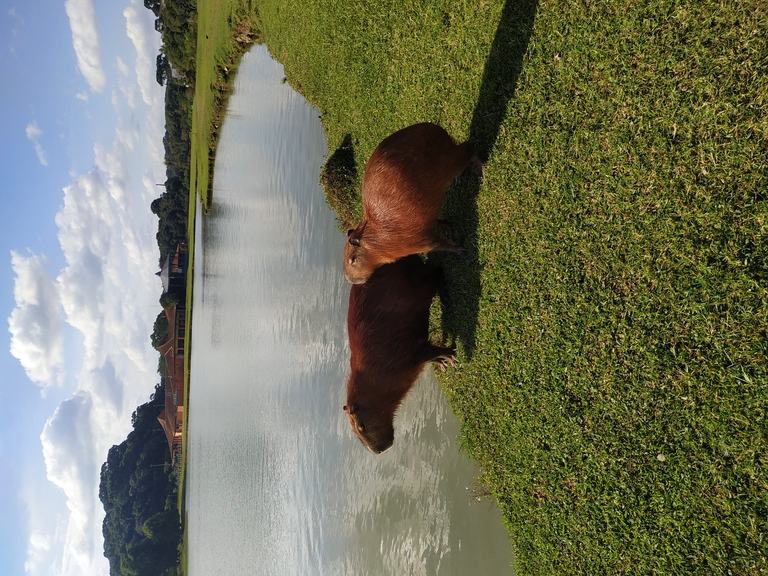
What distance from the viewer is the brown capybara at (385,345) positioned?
386 centimetres

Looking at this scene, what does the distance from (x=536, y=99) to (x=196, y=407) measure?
1889 centimetres

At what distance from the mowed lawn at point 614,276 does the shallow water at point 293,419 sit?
869mm

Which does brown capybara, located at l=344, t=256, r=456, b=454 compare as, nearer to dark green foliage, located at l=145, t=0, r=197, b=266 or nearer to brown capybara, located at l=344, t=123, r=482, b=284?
brown capybara, located at l=344, t=123, r=482, b=284

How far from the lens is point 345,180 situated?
20.5 ft

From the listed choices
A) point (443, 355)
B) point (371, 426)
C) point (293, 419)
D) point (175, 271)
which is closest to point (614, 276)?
point (443, 355)

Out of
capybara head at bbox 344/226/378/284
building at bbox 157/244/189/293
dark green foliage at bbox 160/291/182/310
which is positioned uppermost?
capybara head at bbox 344/226/378/284

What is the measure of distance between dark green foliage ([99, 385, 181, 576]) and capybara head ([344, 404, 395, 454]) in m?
31.5

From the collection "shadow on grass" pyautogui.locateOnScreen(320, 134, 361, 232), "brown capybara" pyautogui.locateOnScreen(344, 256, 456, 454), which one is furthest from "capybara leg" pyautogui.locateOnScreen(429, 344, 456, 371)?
"shadow on grass" pyautogui.locateOnScreen(320, 134, 361, 232)

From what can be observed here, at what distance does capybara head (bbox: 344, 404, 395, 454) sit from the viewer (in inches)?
155

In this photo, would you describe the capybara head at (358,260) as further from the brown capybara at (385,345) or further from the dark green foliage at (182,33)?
the dark green foliage at (182,33)

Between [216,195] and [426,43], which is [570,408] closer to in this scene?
[426,43]

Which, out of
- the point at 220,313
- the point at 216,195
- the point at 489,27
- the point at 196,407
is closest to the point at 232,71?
the point at 216,195

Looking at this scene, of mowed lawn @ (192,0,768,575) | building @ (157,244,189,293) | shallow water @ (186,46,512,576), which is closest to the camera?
mowed lawn @ (192,0,768,575)

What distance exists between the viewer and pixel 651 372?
2482 mm
